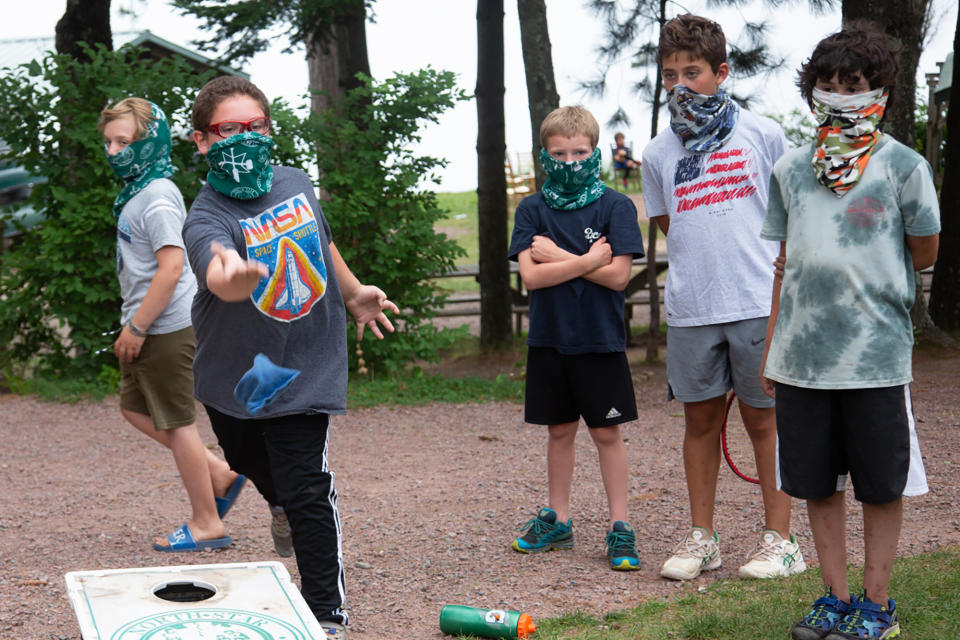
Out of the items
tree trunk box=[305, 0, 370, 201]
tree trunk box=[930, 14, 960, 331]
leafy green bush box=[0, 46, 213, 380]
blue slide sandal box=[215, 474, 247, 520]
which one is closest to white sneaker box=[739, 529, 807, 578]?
blue slide sandal box=[215, 474, 247, 520]

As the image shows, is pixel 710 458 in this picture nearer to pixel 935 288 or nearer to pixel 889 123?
pixel 889 123

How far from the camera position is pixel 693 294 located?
4090mm

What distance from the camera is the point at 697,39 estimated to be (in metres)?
4.02

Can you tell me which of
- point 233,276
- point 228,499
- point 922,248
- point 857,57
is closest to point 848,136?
point 857,57

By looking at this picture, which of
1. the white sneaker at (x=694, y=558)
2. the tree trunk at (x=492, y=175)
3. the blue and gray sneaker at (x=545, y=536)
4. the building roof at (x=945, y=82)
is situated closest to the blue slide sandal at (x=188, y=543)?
the blue and gray sneaker at (x=545, y=536)

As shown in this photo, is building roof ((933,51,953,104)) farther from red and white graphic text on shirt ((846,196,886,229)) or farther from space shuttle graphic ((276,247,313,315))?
space shuttle graphic ((276,247,313,315))

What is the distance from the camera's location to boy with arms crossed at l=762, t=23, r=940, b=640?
10.4 feet

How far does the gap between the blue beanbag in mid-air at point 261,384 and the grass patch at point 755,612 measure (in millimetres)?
1177

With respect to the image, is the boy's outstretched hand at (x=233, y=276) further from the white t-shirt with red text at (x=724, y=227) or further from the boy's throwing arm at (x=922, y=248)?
the boy's throwing arm at (x=922, y=248)

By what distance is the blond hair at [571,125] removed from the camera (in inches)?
173

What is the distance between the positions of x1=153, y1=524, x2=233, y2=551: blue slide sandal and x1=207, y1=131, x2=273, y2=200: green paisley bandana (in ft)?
6.54

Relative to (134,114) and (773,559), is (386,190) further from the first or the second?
(773,559)

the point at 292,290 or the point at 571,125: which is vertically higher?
the point at 571,125

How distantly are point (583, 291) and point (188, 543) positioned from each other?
2.12 metres
